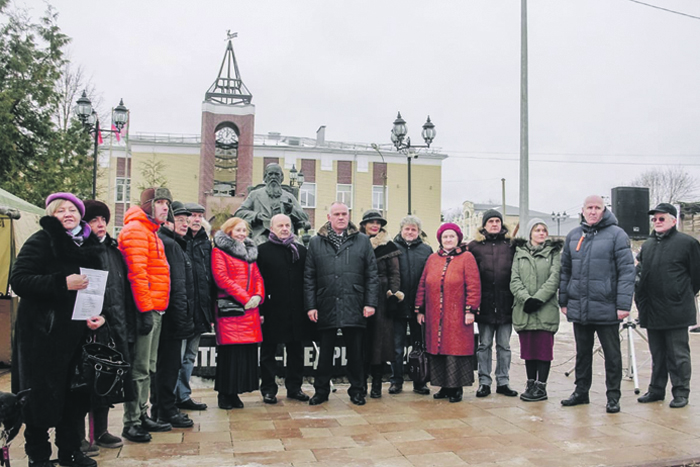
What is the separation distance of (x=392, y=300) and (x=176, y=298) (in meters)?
2.41

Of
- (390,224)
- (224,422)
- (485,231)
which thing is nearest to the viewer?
(224,422)

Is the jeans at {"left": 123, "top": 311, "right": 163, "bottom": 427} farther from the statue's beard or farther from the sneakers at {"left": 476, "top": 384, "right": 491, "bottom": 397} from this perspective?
the statue's beard

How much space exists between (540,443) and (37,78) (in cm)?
1453

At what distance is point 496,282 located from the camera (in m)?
6.40

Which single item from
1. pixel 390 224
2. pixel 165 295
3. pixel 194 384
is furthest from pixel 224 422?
pixel 390 224

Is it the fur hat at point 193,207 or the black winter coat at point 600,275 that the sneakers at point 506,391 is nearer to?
the black winter coat at point 600,275

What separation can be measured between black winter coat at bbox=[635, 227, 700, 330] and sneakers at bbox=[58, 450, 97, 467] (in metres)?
5.35

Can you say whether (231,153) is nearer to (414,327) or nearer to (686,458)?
(414,327)

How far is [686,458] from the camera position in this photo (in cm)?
418

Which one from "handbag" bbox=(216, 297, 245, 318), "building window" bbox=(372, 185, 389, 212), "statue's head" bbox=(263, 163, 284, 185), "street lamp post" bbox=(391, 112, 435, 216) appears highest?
"building window" bbox=(372, 185, 389, 212)

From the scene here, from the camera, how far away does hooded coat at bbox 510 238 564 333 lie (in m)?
6.13

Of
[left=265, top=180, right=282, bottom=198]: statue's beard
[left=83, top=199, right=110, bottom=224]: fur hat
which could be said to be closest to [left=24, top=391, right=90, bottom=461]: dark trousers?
[left=83, top=199, right=110, bottom=224]: fur hat

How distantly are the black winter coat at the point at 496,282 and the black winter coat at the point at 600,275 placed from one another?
60 cm

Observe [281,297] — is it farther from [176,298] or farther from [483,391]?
[483,391]
